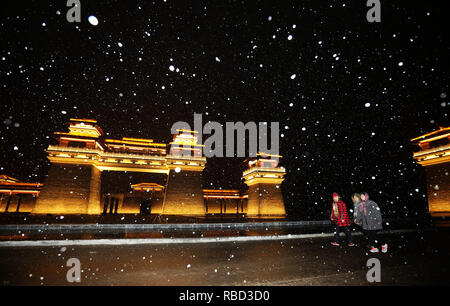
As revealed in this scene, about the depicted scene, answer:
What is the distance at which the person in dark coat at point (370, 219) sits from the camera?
Answer: 6.10 meters

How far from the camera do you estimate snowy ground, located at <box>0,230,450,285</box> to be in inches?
144

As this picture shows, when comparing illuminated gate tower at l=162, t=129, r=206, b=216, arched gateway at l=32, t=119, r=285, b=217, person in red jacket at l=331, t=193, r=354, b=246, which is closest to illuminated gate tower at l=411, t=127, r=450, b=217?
arched gateway at l=32, t=119, r=285, b=217

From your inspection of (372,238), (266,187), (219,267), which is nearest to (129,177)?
(266,187)

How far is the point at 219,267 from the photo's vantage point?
4496mm

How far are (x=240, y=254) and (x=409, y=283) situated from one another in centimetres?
347

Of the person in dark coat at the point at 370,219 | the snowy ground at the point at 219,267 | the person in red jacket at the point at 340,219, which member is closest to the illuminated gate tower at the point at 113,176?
the snowy ground at the point at 219,267

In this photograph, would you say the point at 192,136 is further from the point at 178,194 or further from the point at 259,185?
the point at 259,185

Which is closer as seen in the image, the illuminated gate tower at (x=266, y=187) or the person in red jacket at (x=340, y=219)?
the person in red jacket at (x=340, y=219)

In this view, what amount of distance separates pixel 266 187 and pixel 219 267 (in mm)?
27187

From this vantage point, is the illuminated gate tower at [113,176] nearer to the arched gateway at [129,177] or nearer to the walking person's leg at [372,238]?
the arched gateway at [129,177]

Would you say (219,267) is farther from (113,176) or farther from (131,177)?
(113,176)

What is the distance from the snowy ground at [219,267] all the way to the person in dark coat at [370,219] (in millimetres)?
455
